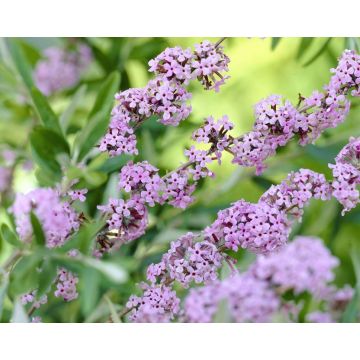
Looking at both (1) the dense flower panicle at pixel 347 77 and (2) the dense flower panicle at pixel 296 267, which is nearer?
(2) the dense flower panicle at pixel 296 267

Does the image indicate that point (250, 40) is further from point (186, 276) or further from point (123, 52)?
point (186, 276)

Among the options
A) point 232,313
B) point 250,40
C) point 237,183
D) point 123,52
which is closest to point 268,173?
point 237,183

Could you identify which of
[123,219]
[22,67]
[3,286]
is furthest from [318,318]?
[22,67]

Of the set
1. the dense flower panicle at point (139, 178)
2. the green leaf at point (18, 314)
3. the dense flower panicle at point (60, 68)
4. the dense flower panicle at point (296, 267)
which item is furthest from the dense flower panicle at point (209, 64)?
the dense flower panicle at point (60, 68)

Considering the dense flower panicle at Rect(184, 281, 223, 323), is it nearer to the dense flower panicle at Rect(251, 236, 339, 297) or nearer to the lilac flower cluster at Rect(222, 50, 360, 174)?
the dense flower panicle at Rect(251, 236, 339, 297)

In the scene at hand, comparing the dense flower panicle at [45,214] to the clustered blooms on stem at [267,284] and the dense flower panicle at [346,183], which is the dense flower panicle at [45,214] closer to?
the clustered blooms on stem at [267,284]

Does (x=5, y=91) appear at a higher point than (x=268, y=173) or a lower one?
higher
